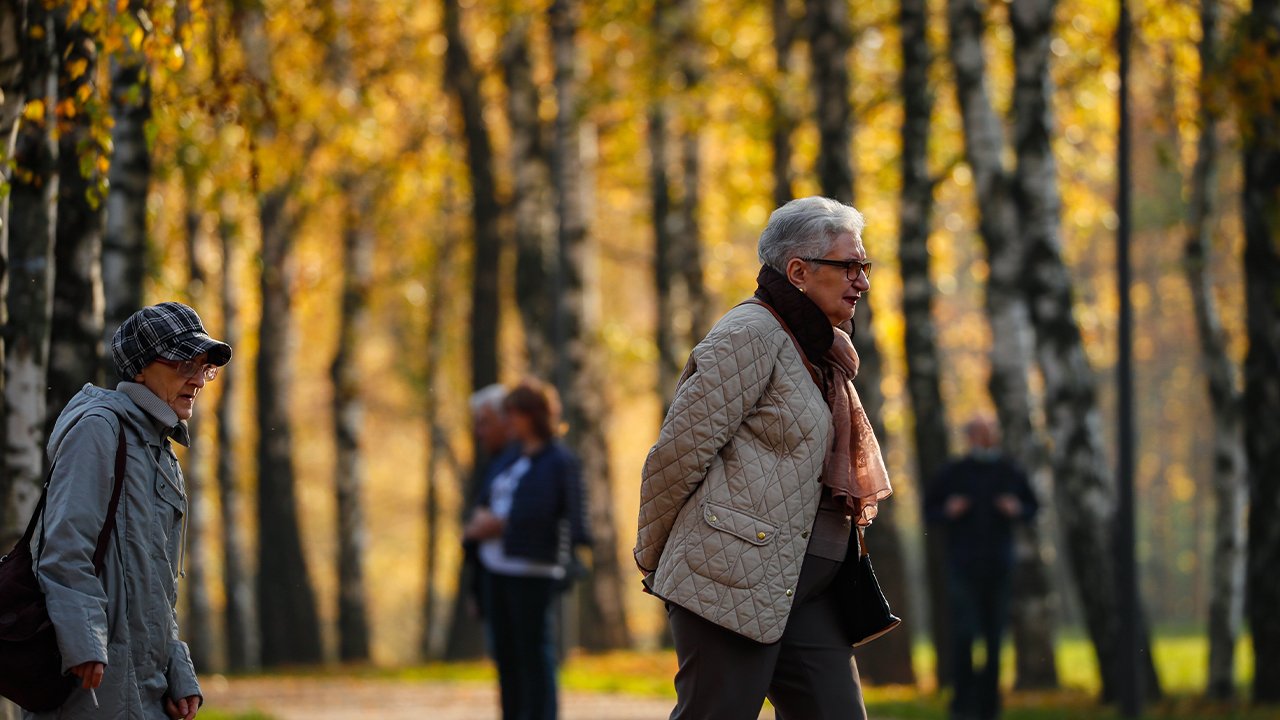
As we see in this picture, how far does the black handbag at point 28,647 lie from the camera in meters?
4.91

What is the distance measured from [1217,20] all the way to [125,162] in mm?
8835

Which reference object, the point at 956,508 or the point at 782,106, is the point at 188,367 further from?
the point at 782,106

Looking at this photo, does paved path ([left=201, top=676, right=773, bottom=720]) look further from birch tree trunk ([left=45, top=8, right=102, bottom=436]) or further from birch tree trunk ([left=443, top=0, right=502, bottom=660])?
birch tree trunk ([left=45, top=8, right=102, bottom=436])

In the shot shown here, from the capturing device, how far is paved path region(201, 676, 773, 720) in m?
14.9

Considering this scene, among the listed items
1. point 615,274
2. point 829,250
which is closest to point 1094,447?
point 829,250

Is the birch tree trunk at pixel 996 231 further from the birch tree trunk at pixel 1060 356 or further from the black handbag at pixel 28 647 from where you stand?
the black handbag at pixel 28 647

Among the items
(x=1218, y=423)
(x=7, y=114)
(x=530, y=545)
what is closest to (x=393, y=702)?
(x=530, y=545)

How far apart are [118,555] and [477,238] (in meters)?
17.9

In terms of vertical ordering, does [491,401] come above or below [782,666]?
above

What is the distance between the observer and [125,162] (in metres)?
9.94

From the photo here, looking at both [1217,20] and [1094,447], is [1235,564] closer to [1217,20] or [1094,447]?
[1094,447]

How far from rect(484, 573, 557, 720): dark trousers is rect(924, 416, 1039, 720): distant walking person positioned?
3.64 metres

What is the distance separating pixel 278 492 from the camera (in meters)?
23.6

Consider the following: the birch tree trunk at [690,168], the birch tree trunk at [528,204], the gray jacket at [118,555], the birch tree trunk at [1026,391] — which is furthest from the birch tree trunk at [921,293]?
the gray jacket at [118,555]
